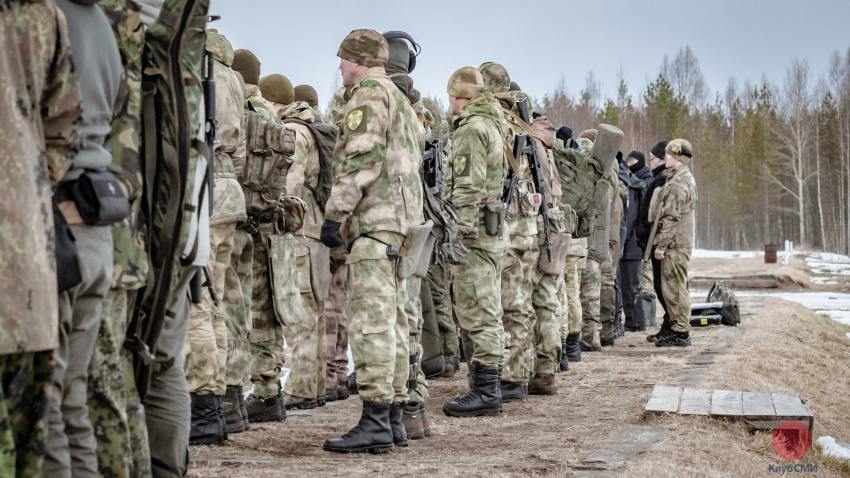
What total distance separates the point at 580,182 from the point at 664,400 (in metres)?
4.74

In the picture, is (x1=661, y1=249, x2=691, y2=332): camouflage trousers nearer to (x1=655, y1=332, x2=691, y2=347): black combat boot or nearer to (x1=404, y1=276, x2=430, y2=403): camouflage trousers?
(x1=655, y1=332, x2=691, y2=347): black combat boot

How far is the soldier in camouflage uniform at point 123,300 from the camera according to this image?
3576mm

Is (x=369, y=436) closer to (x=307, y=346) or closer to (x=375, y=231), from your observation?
(x=375, y=231)

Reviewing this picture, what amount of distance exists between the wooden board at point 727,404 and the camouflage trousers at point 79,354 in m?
4.75

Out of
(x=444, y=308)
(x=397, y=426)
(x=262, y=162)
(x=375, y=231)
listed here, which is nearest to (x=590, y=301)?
(x=444, y=308)

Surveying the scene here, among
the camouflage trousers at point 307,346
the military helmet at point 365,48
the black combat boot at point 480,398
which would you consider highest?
the military helmet at point 365,48

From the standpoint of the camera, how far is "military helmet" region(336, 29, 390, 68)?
6.39 metres

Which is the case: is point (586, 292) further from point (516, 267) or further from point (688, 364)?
point (516, 267)

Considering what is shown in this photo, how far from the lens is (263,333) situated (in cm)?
753

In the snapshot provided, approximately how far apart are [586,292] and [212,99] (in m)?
9.10

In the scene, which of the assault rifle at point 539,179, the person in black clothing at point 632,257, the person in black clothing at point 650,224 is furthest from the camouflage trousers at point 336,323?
the person in black clothing at point 632,257

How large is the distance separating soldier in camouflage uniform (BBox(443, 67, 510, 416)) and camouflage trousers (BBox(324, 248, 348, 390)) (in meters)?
1.10

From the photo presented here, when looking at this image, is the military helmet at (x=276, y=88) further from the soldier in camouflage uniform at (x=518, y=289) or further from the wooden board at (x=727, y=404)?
the wooden board at (x=727, y=404)

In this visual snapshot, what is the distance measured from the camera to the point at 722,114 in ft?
254
